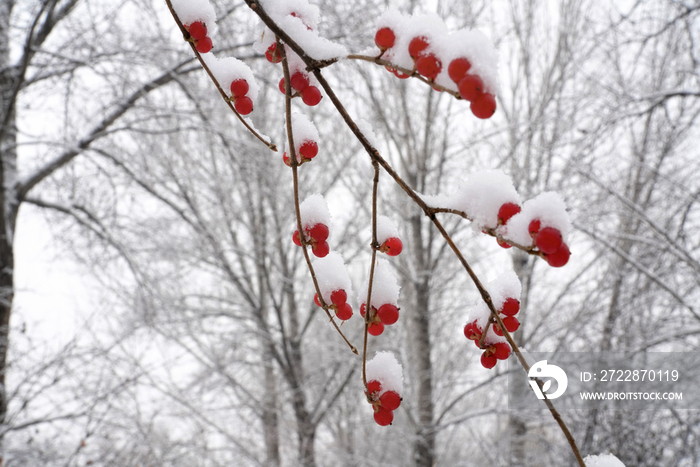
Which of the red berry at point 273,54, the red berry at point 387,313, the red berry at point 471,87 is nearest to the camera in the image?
the red berry at point 471,87

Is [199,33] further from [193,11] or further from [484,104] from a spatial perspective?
[484,104]

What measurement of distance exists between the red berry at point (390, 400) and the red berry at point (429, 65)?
530 mm

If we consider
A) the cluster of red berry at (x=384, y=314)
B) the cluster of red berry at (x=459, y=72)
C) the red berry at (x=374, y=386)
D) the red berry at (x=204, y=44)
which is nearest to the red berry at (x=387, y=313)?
the cluster of red berry at (x=384, y=314)

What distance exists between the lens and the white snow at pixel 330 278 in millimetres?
793

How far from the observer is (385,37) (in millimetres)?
600

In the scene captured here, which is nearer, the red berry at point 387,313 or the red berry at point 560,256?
the red berry at point 560,256

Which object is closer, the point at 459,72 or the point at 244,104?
the point at 459,72

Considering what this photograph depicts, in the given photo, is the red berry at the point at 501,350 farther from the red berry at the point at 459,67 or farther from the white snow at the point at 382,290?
the red berry at the point at 459,67

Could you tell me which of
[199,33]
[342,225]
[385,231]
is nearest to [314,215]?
[385,231]

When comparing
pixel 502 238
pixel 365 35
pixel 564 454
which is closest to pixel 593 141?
pixel 365 35

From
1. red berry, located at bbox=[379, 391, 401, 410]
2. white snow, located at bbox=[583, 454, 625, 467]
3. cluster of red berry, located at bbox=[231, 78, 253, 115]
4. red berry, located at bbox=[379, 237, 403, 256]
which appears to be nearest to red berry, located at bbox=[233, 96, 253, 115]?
cluster of red berry, located at bbox=[231, 78, 253, 115]

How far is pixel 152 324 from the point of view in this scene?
4.15m

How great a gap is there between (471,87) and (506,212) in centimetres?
19

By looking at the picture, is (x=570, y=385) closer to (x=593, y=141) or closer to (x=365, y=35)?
(x=593, y=141)
